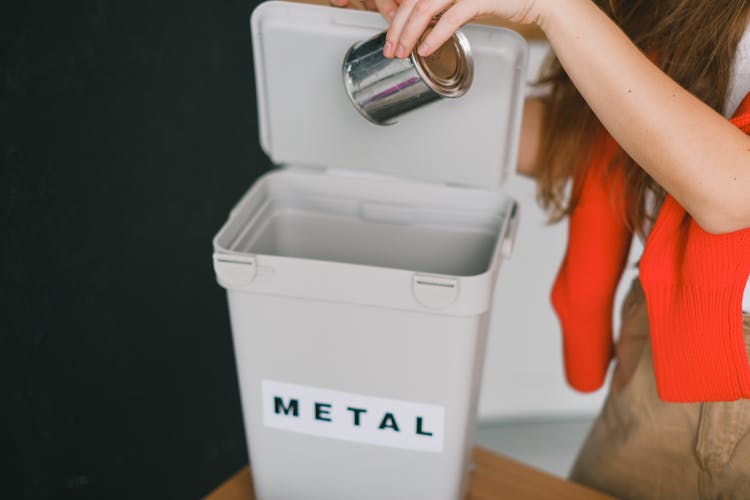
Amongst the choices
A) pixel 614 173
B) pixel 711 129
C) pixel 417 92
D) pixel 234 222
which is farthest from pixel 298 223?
pixel 711 129

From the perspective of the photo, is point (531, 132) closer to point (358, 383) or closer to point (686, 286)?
point (686, 286)

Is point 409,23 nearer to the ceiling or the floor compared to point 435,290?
nearer to the ceiling

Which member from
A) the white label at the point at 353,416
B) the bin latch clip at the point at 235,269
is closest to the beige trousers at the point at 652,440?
the white label at the point at 353,416

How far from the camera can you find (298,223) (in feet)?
3.39

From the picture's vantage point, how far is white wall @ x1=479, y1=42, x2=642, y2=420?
157 cm

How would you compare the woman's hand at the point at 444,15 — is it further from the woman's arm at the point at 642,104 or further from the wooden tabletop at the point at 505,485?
the wooden tabletop at the point at 505,485

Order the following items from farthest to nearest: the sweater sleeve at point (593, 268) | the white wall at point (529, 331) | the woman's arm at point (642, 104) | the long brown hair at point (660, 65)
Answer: the white wall at point (529, 331)
the sweater sleeve at point (593, 268)
the long brown hair at point (660, 65)
the woman's arm at point (642, 104)

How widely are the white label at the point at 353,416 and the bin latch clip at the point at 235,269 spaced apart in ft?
0.46

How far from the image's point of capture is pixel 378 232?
1012mm

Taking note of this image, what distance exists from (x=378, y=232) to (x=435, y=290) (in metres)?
0.25

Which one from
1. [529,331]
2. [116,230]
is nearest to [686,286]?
[116,230]

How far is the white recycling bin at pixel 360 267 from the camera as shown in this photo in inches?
31.9

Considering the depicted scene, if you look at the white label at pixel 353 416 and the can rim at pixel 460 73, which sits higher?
the can rim at pixel 460 73

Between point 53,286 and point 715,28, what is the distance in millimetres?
791
